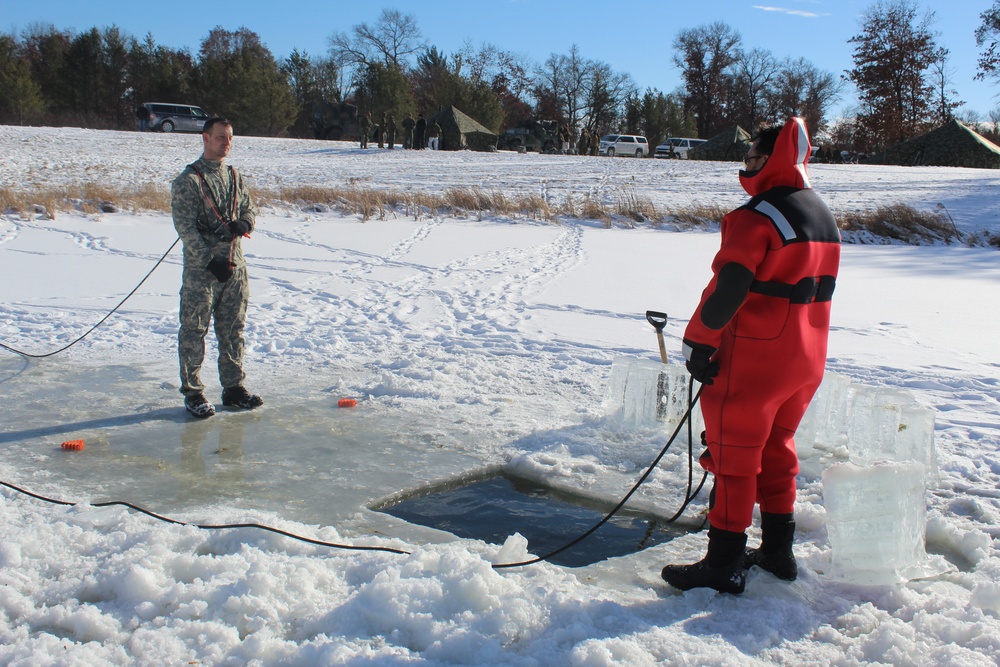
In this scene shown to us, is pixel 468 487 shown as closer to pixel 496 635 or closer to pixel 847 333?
pixel 496 635

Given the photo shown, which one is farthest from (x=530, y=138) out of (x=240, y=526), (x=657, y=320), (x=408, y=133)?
(x=240, y=526)

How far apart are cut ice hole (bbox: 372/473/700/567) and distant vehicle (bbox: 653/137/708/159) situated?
3930cm

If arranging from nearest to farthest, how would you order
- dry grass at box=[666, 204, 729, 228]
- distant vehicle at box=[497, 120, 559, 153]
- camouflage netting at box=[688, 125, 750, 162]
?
1. dry grass at box=[666, 204, 729, 228]
2. camouflage netting at box=[688, 125, 750, 162]
3. distant vehicle at box=[497, 120, 559, 153]

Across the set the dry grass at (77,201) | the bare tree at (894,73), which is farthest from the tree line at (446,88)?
the dry grass at (77,201)

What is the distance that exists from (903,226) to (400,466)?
14.1 m

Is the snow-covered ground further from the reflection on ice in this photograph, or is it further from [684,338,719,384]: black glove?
[684,338,719,384]: black glove

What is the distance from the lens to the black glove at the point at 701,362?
122 inches

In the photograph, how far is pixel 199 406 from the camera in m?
5.26

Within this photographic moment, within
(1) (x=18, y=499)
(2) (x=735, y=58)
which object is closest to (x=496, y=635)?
(1) (x=18, y=499)

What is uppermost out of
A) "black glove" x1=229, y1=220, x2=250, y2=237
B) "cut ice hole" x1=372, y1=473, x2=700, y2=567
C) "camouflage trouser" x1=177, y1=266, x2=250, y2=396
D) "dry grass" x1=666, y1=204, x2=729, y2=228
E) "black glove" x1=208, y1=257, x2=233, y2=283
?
"dry grass" x1=666, y1=204, x2=729, y2=228

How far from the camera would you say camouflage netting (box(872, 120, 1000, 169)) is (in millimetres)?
31953

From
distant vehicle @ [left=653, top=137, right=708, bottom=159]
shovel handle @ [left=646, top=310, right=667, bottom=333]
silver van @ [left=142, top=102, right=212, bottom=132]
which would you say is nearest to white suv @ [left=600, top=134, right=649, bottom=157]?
distant vehicle @ [left=653, top=137, right=708, bottom=159]

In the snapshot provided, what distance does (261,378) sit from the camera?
20.3 feet

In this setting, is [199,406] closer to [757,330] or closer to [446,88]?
[757,330]
